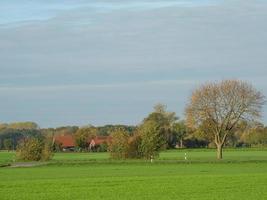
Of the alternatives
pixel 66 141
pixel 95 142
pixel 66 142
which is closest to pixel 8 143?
pixel 66 141

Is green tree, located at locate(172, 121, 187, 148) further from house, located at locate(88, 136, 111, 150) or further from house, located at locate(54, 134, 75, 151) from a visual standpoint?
house, located at locate(54, 134, 75, 151)

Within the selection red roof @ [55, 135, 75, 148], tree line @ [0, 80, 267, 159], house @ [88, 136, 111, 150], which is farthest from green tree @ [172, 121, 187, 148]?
tree line @ [0, 80, 267, 159]

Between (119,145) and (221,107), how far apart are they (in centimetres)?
1467

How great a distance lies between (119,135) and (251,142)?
72.3 meters

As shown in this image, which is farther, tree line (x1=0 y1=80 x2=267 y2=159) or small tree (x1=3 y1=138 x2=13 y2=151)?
small tree (x1=3 y1=138 x2=13 y2=151)

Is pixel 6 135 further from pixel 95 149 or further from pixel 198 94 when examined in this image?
pixel 198 94

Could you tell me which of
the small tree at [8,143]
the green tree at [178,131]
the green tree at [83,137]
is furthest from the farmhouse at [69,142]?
the small tree at [8,143]

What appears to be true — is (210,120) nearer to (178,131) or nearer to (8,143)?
(178,131)

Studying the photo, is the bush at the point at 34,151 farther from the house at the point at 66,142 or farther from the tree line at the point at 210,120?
the house at the point at 66,142

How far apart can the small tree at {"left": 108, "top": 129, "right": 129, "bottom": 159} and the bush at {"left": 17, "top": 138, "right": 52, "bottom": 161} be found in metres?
8.49

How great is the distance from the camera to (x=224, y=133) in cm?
8938

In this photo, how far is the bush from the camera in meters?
88.4

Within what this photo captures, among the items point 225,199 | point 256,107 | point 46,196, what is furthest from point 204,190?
point 256,107

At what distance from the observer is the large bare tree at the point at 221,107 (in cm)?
8769
